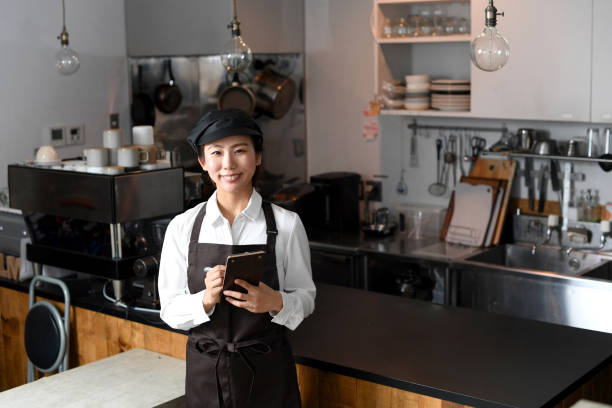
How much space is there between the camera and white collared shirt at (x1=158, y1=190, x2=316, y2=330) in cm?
223

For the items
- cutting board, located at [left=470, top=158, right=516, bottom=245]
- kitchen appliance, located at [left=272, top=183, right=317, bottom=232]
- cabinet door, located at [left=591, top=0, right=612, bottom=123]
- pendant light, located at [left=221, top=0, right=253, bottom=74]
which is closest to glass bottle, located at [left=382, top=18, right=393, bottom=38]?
cutting board, located at [left=470, top=158, right=516, bottom=245]

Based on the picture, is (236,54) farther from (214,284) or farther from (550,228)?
(550,228)

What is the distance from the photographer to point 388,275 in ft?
14.8

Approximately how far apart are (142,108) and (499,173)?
7.70 ft

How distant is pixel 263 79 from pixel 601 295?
2.40 m

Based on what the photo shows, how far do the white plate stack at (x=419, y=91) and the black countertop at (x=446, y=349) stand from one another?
1664 mm

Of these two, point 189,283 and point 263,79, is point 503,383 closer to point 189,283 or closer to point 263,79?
point 189,283

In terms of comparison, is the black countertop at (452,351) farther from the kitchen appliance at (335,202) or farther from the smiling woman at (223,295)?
the kitchen appliance at (335,202)

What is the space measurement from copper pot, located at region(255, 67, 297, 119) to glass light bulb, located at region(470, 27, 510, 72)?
7.81 feet

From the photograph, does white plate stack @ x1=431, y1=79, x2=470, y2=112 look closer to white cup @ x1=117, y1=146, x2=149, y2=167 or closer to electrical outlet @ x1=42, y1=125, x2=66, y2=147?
white cup @ x1=117, y1=146, x2=149, y2=167

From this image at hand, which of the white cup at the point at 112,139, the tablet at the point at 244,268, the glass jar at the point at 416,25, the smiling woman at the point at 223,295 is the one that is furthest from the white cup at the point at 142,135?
the glass jar at the point at 416,25

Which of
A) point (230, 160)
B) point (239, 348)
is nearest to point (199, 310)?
point (239, 348)

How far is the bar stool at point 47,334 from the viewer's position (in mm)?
3227

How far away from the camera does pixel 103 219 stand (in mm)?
3008
